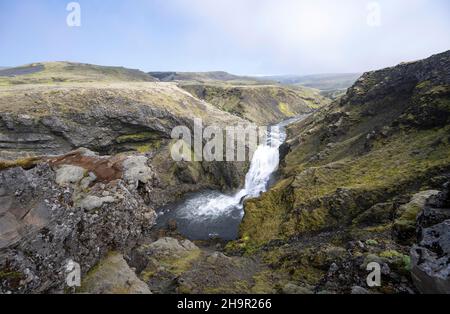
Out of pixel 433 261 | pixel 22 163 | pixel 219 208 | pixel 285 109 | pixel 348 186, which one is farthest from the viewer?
pixel 285 109

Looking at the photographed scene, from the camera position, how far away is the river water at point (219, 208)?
4078 centimetres

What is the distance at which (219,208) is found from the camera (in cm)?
4816

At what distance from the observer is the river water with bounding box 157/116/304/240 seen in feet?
134

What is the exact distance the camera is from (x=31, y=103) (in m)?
59.2

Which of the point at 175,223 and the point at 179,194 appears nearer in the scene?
the point at 175,223
